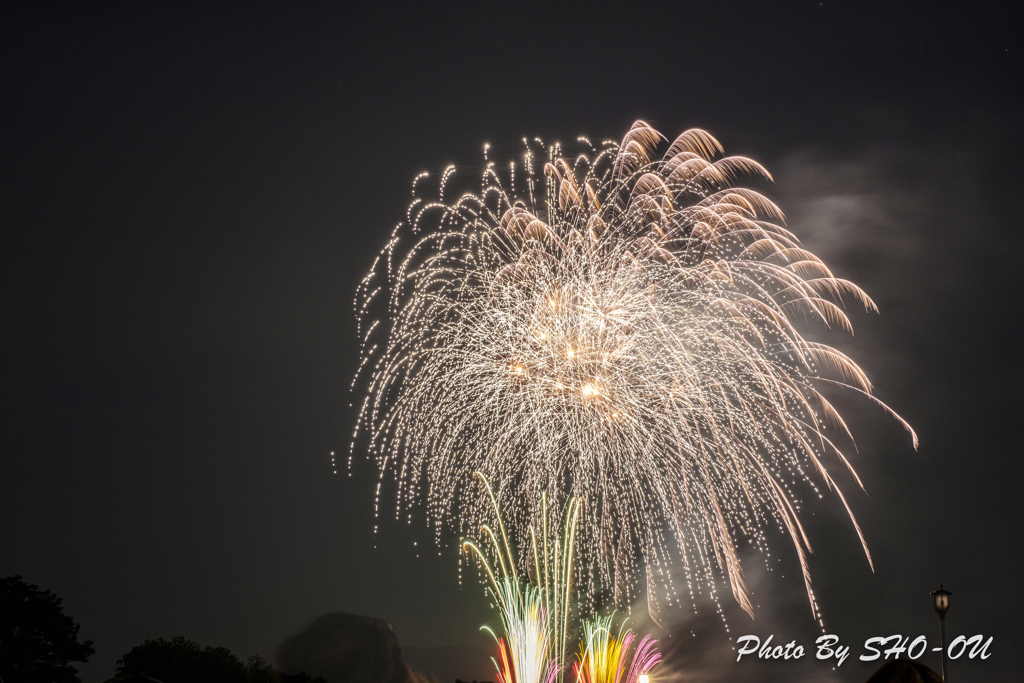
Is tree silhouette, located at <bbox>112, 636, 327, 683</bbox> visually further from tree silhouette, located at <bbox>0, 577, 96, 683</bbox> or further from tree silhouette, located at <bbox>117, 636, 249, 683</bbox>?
tree silhouette, located at <bbox>0, 577, 96, 683</bbox>

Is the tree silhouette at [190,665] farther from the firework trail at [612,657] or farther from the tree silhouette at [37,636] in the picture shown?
the firework trail at [612,657]

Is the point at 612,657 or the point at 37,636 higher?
the point at 37,636

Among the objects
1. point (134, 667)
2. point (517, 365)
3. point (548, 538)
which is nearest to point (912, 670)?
point (517, 365)

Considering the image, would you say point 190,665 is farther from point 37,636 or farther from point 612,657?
point 612,657

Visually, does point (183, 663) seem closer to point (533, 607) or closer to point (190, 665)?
point (190, 665)

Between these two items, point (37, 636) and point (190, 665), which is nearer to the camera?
point (37, 636)

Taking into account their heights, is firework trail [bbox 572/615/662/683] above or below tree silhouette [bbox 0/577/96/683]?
below

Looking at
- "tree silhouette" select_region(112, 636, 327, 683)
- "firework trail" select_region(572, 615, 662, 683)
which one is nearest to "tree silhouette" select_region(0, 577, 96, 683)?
"tree silhouette" select_region(112, 636, 327, 683)

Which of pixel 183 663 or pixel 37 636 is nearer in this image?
pixel 37 636

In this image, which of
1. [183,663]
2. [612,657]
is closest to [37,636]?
[183,663]
